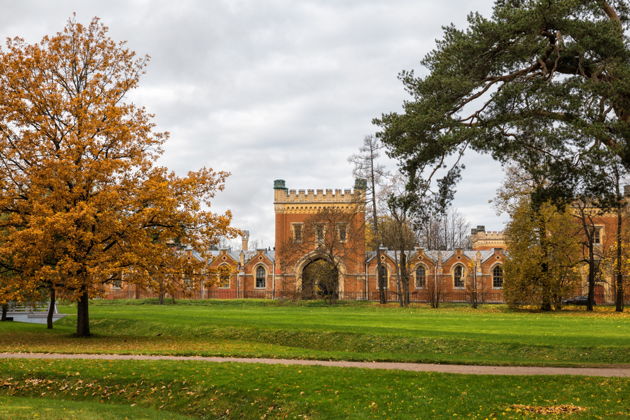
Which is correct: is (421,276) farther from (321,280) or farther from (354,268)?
(321,280)

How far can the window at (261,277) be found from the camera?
63.5m

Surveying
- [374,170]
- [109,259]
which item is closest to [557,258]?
[374,170]

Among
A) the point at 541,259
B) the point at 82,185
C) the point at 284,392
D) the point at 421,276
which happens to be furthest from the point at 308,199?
the point at 284,392

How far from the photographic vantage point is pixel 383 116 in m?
16.8

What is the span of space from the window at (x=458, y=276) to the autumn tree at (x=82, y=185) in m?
41.9

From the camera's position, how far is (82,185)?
71.5 ft

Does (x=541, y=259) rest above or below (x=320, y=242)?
below

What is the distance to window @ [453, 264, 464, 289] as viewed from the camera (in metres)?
61.6

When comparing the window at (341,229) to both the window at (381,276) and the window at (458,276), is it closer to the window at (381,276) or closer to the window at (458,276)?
the window at (381,276)

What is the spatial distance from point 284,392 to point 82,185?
12.3 meters

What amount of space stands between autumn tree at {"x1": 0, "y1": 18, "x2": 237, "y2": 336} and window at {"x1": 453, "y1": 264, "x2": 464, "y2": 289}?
41.9m

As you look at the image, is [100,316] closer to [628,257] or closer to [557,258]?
[557,258]

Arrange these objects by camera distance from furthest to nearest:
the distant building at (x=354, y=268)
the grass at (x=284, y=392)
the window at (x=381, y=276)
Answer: the distant building at (x=354, y=268) → the window at (x=381, y=276) → the grass at (x=284, y=392)

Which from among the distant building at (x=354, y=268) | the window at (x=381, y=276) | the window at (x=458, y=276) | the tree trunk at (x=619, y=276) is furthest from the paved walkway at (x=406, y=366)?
the window at (x=458, y=276)
